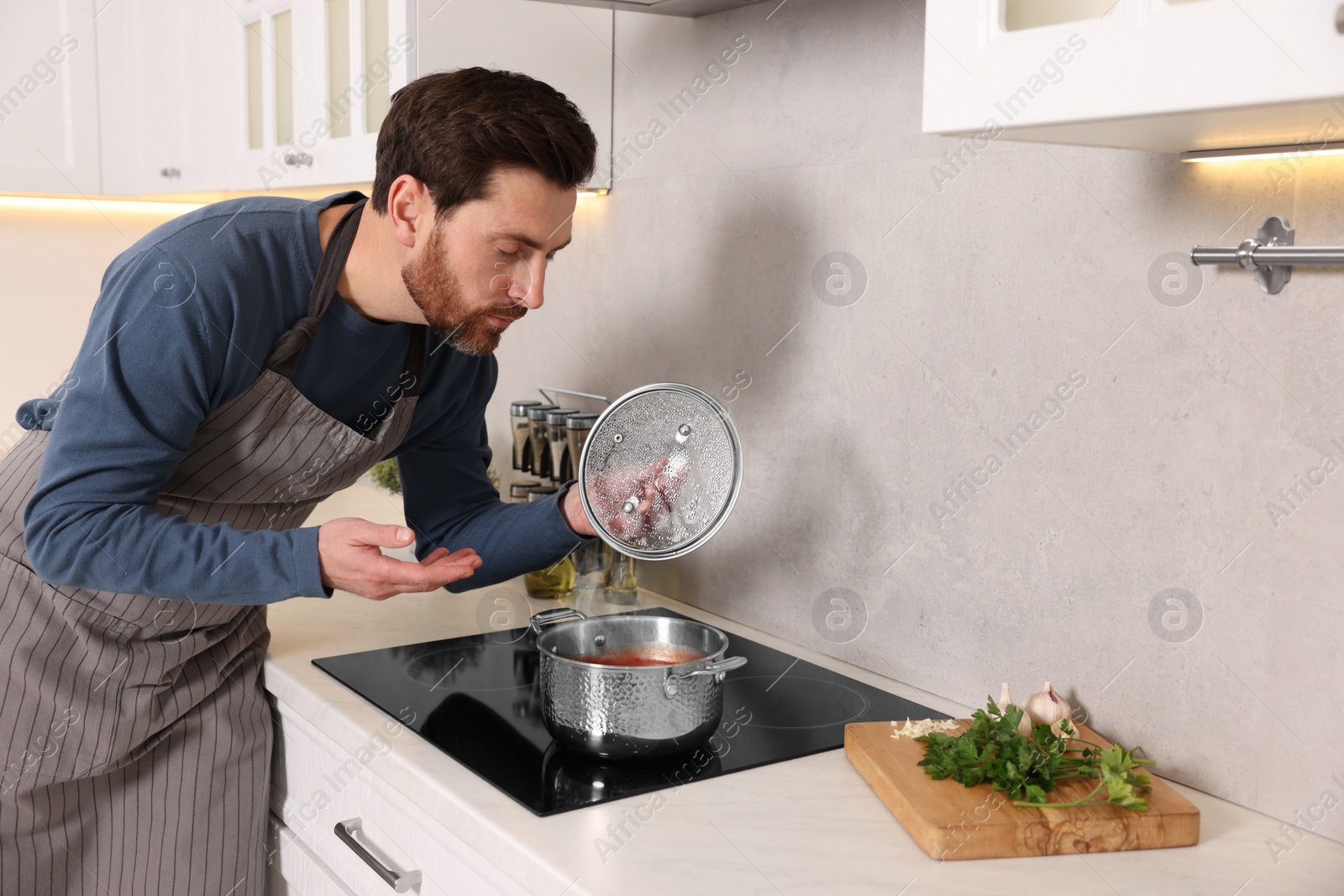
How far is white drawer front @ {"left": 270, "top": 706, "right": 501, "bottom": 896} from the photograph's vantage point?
37.5 inches

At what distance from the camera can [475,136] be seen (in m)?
1.06

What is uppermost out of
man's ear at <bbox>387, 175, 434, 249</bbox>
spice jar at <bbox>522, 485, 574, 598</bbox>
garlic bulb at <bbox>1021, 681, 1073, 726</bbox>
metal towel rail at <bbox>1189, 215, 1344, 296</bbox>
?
man's ear at <bbox>387, 175, 434, 249</bbox>

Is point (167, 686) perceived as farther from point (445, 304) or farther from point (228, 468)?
point (445, 304)

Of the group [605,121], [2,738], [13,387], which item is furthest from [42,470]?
[13,387]

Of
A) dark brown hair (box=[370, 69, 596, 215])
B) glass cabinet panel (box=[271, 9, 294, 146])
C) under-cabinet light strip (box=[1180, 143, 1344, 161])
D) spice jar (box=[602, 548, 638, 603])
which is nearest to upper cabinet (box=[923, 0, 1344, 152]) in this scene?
under-cabinet light strip (box=[1180, 143, 1344, 161])

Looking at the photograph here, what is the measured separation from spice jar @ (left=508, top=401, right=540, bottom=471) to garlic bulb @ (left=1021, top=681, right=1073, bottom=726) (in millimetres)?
899

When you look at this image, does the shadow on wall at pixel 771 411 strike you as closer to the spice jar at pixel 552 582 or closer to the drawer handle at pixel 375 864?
the spice jar at pixel 552 582

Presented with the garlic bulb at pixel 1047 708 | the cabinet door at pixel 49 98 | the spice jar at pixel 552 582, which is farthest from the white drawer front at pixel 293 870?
the cabinet door at pixel 49 98

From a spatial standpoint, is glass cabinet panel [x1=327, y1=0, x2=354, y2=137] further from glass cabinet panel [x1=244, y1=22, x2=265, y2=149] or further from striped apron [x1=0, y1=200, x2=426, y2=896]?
striped apron [x1=0, y1=200, x2=426, y2=896]

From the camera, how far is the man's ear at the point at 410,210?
1097 mm

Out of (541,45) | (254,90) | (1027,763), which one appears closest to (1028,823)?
(1027,763)

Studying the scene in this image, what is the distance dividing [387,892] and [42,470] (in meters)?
0.48

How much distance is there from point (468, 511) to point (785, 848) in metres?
0.68

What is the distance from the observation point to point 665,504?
114 cm
